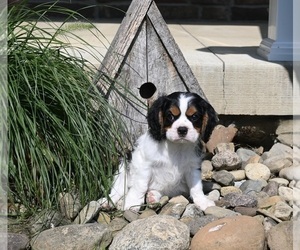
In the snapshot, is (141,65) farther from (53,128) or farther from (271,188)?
(271,188)

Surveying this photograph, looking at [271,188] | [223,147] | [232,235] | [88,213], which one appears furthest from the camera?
[223,147]

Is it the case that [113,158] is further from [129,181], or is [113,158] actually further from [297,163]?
[297,163]

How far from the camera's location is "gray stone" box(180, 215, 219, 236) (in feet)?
16.9

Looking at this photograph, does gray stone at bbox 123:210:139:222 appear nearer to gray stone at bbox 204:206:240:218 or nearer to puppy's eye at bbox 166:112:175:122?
gray stone at bbox 204:206:240:218

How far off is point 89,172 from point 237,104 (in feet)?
5.92

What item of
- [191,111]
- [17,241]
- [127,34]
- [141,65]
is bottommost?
[17,241]

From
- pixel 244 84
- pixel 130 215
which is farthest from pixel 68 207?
pixel 244 84

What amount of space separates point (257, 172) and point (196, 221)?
4.00ft

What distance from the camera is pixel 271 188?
5938 mm

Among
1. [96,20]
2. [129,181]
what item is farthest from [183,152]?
[96,20]

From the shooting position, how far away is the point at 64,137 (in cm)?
538

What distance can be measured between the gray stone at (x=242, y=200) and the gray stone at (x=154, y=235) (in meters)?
0.72

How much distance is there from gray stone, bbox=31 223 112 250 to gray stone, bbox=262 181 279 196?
147 centimetres

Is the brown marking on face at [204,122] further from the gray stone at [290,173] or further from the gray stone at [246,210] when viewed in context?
the gray stone at [290,173]
